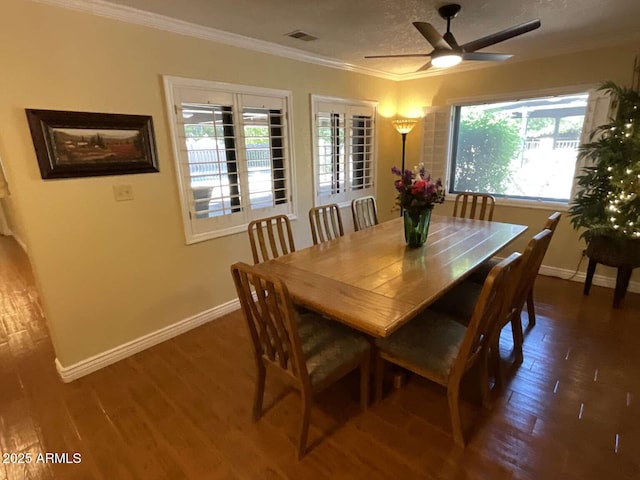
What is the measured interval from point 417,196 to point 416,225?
22 cm

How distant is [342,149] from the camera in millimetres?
4008

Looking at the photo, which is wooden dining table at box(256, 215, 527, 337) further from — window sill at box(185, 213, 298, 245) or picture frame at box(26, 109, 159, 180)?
picture frame at box(26, 109, 159, 180)

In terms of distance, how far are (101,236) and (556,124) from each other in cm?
438

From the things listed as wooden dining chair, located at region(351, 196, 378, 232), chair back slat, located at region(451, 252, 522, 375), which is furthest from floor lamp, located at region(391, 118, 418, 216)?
chair back slat, located at region(451, 252, 522, 375)

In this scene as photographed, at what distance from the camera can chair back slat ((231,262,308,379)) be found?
137cm

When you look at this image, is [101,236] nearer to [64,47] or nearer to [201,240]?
[201,240]

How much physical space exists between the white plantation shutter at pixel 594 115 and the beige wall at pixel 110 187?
183 mm

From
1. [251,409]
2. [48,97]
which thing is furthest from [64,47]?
[251,409]

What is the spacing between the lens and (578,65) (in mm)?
3240

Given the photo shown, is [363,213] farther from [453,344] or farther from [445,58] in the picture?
[453,344]

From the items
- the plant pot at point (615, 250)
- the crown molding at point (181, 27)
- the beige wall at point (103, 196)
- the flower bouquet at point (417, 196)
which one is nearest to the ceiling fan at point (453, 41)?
the flower bouquet at point (417, 196)

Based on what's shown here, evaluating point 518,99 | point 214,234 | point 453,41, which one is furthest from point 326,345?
point 518,99

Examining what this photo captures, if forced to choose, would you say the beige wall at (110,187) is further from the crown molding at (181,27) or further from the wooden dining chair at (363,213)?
the wooden dining chair at (363,213)

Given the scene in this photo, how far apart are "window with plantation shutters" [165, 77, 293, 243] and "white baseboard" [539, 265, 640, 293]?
2998 millimetres
